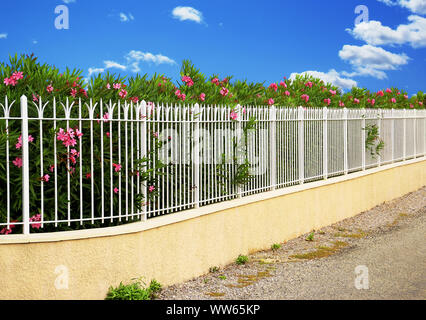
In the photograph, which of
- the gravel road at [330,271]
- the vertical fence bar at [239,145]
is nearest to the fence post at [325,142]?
the gravel road at [330,271]

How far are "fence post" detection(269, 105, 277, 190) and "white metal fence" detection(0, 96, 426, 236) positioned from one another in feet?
0.06

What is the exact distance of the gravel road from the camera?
729 centimetres

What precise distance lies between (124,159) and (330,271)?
3.56 metres

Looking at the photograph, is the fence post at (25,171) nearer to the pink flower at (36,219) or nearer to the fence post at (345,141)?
the pink flower at (36,219)

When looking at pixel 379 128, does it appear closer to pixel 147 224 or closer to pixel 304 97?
pixel 304 97

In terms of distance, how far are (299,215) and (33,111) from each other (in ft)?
20.7

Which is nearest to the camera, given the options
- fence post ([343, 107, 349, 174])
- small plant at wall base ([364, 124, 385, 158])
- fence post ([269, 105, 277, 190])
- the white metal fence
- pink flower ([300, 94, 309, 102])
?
the white metal fence

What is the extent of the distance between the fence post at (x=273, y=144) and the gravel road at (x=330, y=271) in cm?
132


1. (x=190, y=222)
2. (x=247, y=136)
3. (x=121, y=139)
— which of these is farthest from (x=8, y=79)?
(x=247, y=136)

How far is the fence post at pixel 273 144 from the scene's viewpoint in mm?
10648

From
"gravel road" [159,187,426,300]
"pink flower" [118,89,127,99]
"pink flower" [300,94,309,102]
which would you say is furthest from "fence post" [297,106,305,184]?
"pink flower" [118,89,127,99]

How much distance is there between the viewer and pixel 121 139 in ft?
24.2

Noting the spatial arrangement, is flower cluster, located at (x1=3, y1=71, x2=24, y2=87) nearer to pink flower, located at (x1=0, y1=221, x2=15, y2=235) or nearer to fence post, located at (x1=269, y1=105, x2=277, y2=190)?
pink flower, located at (x1=0, y1=221, x2=15, y2=235)
